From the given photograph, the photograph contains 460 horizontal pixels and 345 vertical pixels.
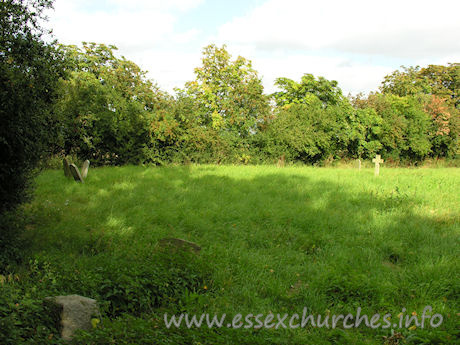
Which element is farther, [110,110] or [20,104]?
[110,110]

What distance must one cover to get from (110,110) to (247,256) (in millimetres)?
→ 12131

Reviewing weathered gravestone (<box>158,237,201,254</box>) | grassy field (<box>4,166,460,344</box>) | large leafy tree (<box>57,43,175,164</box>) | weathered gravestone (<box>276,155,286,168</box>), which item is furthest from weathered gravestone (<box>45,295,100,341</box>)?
weathered gravestone (<box>276,155,286,168</box>)

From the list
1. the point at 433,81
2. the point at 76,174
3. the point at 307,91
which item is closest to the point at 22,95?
the point at 76,174

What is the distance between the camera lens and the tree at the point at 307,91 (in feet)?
84.5

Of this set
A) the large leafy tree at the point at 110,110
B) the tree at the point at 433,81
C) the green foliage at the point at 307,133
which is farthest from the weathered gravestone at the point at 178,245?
the tree at the point at 433,81

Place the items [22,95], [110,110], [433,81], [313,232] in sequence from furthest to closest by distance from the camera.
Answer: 1. [433,81]
2. [110,110]
3. [313,232]
4. [22,95]

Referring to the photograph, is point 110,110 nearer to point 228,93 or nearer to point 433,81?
point 228,93

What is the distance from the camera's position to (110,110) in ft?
52.6

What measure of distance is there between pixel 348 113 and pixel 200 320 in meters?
20.9

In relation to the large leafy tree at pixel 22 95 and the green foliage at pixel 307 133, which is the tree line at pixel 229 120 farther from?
the large leafy tree at pixel 22 95

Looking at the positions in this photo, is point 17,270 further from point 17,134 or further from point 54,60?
point 54,60

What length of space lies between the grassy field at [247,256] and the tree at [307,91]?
16.3 m

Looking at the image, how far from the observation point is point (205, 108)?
65.0 feet

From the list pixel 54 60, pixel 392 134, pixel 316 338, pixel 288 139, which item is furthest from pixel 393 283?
pixel 392 134
